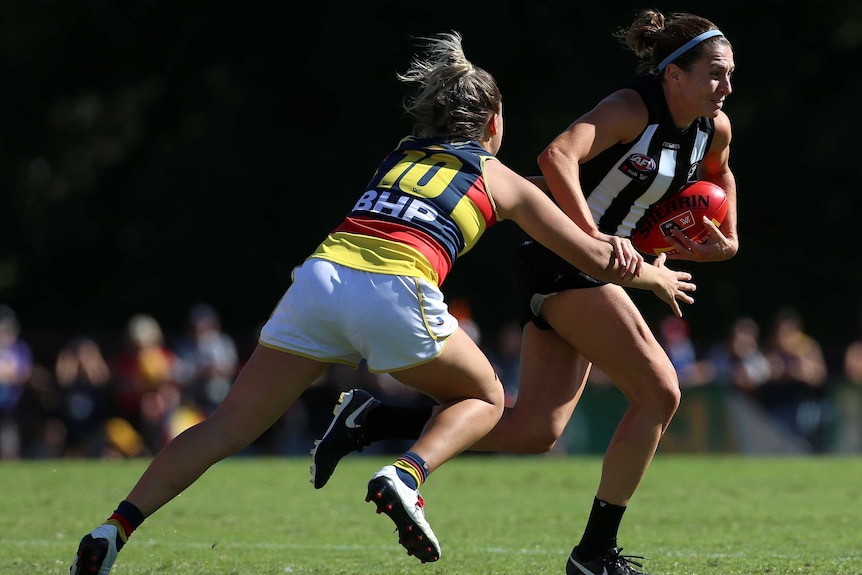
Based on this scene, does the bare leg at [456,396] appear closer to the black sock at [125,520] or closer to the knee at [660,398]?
the knee at [660,398]

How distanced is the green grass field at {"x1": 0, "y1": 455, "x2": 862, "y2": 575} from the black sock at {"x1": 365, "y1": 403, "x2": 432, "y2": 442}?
2.02 ft

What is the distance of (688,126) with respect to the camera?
5.64 meters

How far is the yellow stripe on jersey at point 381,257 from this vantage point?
464cm

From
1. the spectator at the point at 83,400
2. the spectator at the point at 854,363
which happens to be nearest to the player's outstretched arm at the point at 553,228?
the spectator at the point at 854,363

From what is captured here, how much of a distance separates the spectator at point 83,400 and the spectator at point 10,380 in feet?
1.81

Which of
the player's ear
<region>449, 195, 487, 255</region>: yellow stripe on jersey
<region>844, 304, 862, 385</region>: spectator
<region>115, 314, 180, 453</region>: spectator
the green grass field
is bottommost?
<region>115, 314, 180, 453</region>: spectator

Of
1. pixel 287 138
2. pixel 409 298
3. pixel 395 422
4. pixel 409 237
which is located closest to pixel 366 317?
pixel 409 298

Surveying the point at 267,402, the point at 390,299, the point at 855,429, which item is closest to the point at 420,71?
the point at 390,299

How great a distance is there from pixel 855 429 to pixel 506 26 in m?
10.6

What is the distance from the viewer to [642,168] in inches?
218

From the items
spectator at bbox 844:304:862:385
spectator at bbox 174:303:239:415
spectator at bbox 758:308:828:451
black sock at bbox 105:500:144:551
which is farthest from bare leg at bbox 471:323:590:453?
spectator at bbox 844:304:862:385

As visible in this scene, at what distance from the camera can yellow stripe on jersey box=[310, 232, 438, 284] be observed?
183 inches

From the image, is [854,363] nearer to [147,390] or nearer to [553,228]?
[147,390]

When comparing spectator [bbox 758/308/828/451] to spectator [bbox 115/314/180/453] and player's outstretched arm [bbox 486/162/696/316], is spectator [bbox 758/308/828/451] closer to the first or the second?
spectator [bbox 115/314/180/453]
